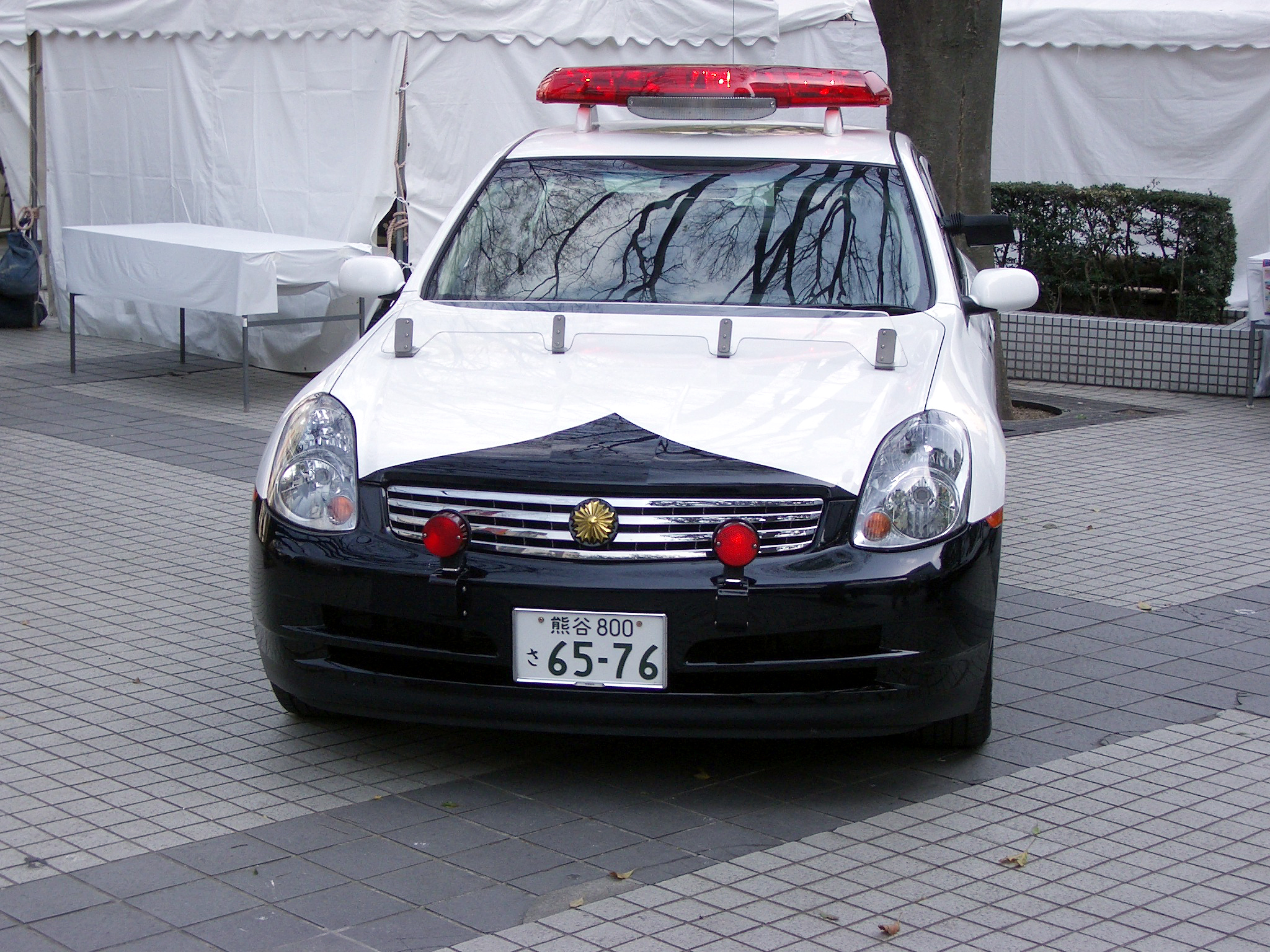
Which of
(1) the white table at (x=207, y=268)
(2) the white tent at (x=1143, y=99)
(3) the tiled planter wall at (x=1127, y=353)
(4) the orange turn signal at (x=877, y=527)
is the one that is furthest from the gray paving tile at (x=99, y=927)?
(2) the white tent at (x=1143, y=99)

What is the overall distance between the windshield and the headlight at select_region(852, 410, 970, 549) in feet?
2.77

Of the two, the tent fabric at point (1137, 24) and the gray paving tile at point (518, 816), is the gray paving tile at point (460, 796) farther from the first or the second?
the tent fabric at point (1137, 24)

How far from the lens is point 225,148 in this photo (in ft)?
40.8

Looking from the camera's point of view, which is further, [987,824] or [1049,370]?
[1049,370]

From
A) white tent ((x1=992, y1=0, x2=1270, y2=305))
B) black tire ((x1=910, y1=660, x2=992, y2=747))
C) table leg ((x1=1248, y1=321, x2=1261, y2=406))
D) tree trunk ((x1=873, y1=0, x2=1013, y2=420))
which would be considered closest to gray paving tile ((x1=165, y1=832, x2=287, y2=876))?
black tire ((x1=910, y1=660, x2=992, y2=747))

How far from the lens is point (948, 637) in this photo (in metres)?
4.01

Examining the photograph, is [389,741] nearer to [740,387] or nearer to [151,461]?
[740,387]

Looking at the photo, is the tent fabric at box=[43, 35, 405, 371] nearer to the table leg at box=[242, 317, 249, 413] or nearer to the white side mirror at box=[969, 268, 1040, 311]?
the table leg at box=[242, 317, 249, 413]

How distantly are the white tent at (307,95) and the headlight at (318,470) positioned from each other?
20.8 feet

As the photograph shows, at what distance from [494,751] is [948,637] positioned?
1.37 metres

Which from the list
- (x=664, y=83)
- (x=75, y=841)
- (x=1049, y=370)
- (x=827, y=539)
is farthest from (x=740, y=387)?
(x=1049, y=370)

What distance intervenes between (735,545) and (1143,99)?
10.7 metres

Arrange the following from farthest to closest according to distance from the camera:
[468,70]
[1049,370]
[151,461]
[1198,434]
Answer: [1049,370]
[468,70]
[1198,434]
[151,461]

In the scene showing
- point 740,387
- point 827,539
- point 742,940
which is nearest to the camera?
point 742,940
